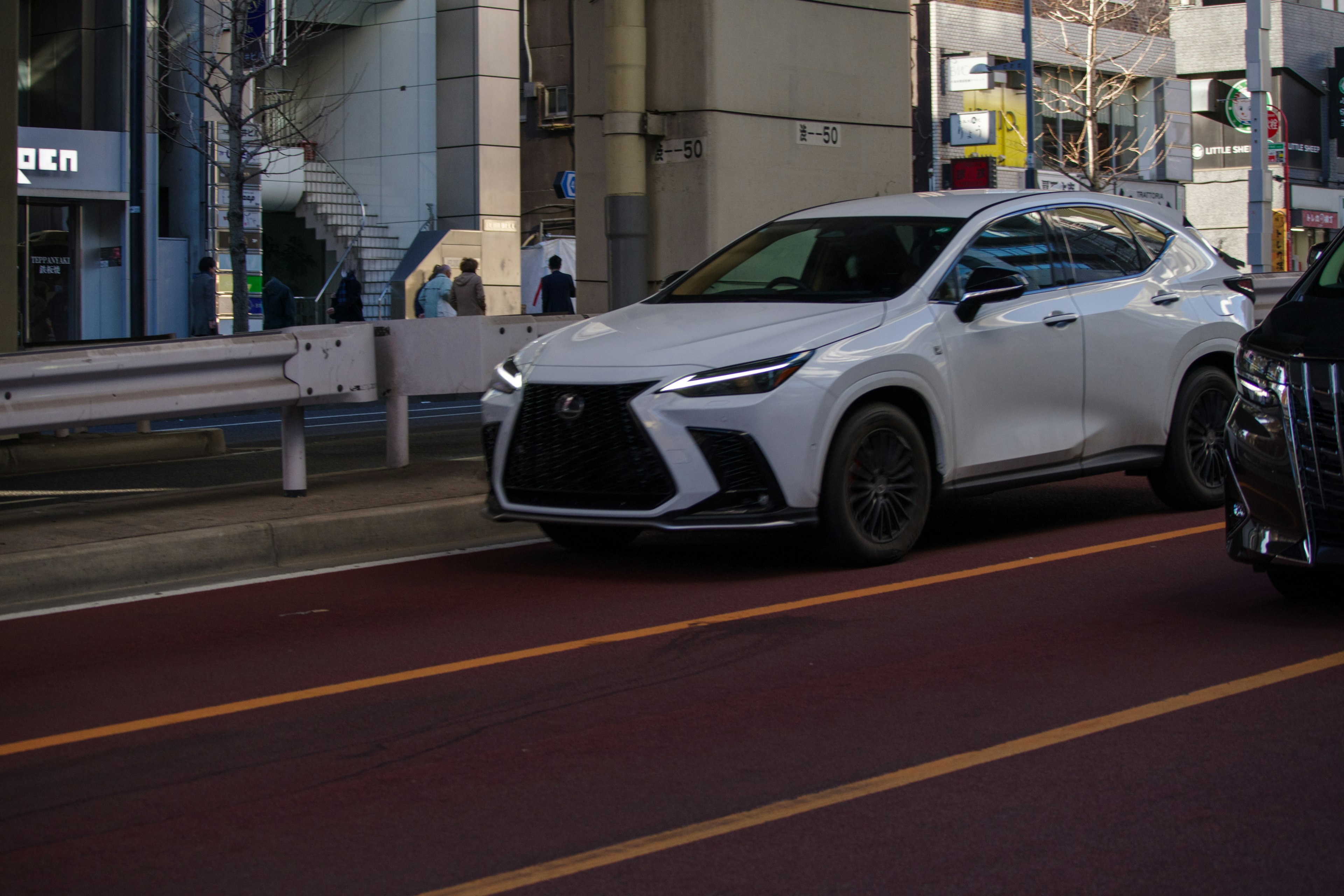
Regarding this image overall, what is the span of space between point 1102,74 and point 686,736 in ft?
152

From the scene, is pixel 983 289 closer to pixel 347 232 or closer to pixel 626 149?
pixel 626 149

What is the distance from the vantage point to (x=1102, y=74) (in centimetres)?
4850

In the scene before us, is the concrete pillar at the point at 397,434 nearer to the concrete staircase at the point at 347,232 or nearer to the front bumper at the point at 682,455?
the front bumper at the point at 682,455

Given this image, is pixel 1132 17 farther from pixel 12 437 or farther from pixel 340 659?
pixel 340 659

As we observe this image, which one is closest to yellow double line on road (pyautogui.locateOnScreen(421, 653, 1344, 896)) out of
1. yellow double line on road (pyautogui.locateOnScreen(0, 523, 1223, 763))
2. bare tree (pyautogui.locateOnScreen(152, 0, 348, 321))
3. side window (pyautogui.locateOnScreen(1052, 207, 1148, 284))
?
yellow double line on road (pyautogui.locateOnScreen(0, 523, 1223, 763))

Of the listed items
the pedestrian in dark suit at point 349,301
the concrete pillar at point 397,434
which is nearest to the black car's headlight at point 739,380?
the concrete pillar at point 397,434

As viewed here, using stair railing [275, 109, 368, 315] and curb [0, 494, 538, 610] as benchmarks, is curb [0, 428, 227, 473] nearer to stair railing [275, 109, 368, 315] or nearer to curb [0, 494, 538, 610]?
curb [0, 494, 538, 610]

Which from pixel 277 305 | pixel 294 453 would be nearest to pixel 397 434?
pixel 294 453

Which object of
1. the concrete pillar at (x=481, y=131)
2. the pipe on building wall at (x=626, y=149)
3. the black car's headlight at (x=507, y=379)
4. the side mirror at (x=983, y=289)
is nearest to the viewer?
the black car's headlight at (x=507, y=379)

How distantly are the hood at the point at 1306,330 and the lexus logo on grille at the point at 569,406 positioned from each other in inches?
113

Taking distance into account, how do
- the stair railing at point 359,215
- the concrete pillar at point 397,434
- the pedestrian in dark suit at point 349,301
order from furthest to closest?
1. the stair railing at point 359,215
2. the pedestrian in dark suit at point 349,301
3. the concrete pillar at point 397,434

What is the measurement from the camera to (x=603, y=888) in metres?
3.97

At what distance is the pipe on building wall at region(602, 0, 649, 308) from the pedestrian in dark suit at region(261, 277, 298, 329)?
45.4 feet

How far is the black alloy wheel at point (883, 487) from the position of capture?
311 inches
